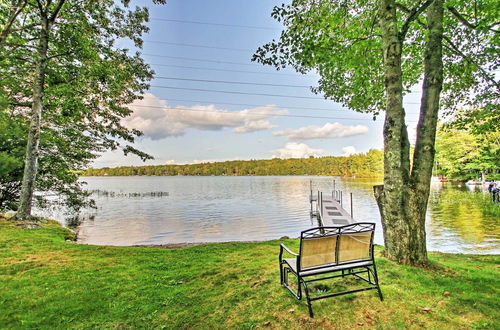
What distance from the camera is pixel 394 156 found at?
484 centimetres

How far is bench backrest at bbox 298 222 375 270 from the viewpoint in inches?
121

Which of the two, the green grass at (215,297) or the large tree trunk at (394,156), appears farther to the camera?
the large tree trunk at (394,156)

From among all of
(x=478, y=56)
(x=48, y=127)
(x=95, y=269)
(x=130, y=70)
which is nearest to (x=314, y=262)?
(x=95, y=269)

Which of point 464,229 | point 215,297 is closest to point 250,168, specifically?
point 464,229

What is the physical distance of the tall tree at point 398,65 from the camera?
4836mm

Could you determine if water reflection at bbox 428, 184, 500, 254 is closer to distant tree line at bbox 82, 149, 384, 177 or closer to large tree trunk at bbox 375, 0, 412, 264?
large tree trunk at bbox 375, 0, 412, 264

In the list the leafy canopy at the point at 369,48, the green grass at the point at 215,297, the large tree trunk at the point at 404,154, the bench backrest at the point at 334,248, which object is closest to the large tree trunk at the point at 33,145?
the green grass at the point at 215,297

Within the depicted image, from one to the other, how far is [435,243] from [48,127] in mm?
18698

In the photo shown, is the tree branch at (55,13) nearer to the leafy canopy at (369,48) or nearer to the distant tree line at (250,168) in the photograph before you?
the leafy canopy at (369,48)

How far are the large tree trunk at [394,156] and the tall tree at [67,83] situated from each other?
389 inches

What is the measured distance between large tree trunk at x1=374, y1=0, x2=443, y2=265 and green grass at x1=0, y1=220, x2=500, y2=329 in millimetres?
471

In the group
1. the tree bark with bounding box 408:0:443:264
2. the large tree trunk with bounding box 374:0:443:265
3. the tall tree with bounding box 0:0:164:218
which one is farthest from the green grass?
the tall tree with bounding box 0:0:164:218

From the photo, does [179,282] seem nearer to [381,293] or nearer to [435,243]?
[381,293]

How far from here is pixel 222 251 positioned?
718 cm
